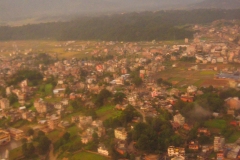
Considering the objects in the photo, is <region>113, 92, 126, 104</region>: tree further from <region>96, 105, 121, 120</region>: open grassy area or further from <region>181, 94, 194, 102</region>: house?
<region>181, 94, 194, 102</region>: house

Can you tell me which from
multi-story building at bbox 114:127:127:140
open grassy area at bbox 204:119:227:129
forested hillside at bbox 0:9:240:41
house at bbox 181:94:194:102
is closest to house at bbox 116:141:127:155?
multi-story building at bbox 114:127:127:140

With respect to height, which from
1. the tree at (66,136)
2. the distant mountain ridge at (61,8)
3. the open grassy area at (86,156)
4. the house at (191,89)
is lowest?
the open grassy area at (86,156)

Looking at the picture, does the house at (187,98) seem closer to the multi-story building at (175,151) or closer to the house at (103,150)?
the multi-story building at (175,151)

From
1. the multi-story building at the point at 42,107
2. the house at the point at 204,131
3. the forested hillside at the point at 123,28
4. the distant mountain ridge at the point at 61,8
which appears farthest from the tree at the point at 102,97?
the distant mountain ridge at the point at 61,8

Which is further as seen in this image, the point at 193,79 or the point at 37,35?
the point at 37,35

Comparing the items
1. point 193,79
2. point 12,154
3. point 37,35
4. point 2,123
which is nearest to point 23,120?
point 2,123

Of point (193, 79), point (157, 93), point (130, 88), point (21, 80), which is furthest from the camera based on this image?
point (21, 80)

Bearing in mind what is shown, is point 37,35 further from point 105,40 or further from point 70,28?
point 105,40
